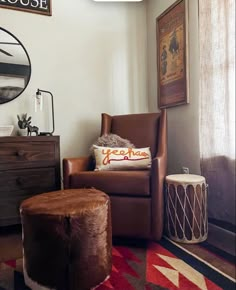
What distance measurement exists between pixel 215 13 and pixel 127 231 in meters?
1.64

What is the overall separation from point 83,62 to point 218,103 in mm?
1545

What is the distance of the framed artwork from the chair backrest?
305 millimetres

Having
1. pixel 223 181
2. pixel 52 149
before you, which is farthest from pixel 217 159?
pixel 52 149

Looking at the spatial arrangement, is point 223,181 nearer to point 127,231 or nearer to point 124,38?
point 127,231

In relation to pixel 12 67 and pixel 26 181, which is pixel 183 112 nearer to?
pixel 26 181

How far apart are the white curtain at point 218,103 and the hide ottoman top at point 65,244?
922 millimetres

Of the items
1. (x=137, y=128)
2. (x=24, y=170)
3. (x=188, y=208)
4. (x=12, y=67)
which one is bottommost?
(x=188, y=208)

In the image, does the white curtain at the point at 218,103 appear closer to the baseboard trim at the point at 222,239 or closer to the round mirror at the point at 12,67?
the baseboard trim at the point at 222,239

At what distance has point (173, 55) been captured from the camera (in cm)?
239

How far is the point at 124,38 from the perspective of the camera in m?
2.78

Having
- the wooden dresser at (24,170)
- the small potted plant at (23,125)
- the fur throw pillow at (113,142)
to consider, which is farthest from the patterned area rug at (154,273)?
the small potted plant at (23,125)

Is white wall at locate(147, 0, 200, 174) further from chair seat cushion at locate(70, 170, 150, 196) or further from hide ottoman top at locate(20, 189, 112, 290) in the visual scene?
hide ottoman top at locate(20, 189, 112, 290)

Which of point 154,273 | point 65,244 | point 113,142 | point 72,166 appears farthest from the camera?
point 113,142

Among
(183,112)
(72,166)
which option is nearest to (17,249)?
(72,166)
